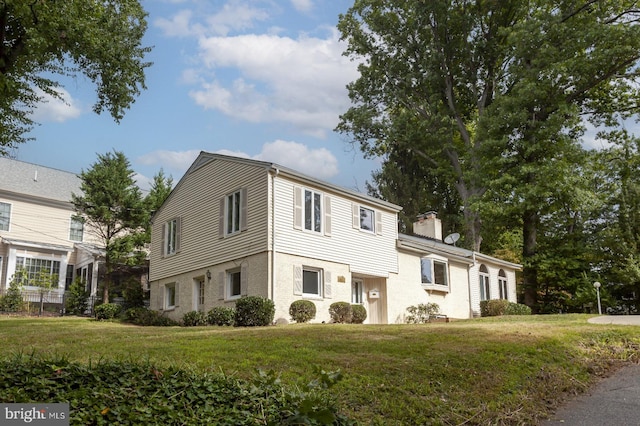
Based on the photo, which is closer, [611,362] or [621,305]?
[611,362]

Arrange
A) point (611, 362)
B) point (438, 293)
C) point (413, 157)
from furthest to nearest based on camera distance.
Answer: point (413, 157)
point (438, 293)
point (611, 362)

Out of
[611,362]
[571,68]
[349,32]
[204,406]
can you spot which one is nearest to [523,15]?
[571,68]

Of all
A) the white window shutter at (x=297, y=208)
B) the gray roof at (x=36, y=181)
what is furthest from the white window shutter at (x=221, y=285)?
the gray roof at (x=36, y=181)

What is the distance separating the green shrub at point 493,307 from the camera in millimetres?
24953

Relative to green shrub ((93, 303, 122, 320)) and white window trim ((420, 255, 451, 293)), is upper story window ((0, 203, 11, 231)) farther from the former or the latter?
white window trim ((420, 255, 451, 293))

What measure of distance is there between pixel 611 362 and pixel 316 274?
35.0ft

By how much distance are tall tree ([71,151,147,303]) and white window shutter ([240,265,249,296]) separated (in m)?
10.4

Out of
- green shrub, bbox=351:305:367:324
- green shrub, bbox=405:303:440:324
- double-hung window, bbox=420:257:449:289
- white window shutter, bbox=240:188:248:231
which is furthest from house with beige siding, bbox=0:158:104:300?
double-hung window, bbox=420:257:449:289

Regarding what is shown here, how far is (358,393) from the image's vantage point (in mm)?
5703

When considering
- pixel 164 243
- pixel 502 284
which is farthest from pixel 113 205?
pixel 502 284

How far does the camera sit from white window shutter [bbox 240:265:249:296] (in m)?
17.2

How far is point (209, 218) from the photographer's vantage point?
19.9m

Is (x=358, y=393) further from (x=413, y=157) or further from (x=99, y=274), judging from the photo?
(x=413, y=157)

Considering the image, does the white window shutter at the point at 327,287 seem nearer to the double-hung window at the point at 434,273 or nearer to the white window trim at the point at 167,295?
the double-hung window at the point at 434,273
